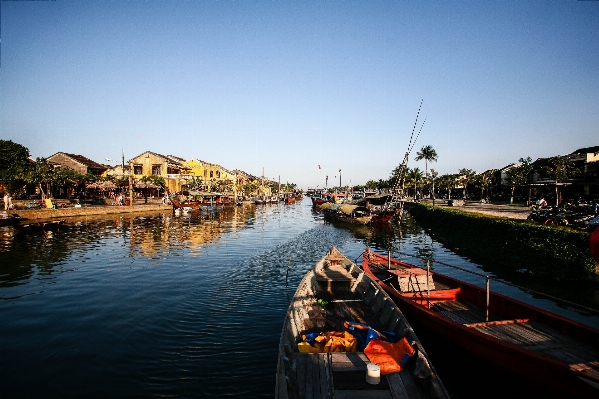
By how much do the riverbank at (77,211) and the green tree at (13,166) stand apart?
9115 mm

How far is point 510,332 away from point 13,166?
6498cm

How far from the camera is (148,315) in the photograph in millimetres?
14656

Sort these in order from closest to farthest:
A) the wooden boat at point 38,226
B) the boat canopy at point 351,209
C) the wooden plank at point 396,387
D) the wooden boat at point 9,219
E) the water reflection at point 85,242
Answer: the wooden plank at point 396,387 < the water reflection at point 85,242 < the wooden boat at point 38,226 < the wooden boat at point 9,219 < the boat canopy at point 351,209

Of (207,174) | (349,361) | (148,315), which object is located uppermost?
(207,174)

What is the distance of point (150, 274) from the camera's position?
2120cm

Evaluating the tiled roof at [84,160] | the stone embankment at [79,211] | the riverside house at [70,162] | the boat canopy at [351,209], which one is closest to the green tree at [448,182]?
the boat canopy at [351,209]

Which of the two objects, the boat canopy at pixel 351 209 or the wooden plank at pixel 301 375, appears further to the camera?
the boat canopy at pixel 351 209

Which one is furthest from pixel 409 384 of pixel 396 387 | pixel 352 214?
pixel 352 214

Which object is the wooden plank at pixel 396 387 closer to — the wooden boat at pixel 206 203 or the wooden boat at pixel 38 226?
the wooden boat at pixel 38 226

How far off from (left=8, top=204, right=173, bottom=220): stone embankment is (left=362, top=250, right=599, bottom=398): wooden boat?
4604 cm

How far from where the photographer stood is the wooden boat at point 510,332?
797 centimetres

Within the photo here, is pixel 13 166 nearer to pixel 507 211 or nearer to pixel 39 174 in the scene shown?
pixel 39 174

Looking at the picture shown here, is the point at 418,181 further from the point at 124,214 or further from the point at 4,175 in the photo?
the point at 4,175

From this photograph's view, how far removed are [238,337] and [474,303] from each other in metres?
9.53
